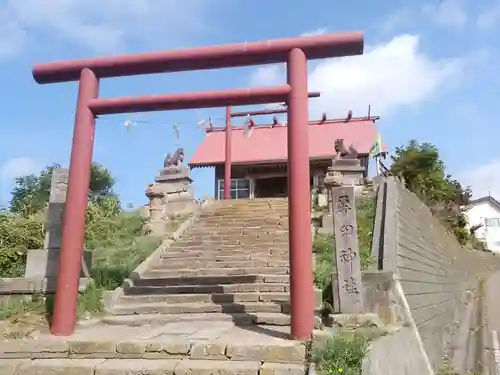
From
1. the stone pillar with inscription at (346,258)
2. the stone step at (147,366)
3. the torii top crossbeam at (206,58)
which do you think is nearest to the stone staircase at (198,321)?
the stone step at (147,366)

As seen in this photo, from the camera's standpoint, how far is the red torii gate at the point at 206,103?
5625mm

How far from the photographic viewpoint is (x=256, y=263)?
30.1ft

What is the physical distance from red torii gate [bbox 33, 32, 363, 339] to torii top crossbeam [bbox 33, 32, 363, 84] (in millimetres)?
11

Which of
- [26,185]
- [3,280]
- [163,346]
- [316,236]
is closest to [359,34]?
[163,346]

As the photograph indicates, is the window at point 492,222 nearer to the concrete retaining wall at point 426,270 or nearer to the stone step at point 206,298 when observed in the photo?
the concrete retaining wall at point 426,270

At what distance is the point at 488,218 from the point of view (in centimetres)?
4381

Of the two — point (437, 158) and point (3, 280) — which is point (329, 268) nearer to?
point (3, 280)

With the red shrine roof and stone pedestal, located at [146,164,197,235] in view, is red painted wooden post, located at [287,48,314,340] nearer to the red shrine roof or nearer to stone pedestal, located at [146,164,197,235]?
stone pedestal, located at [146,164,197,235]

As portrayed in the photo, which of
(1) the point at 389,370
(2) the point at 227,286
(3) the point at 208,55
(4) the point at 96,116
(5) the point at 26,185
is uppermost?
(5) the point at 26,185

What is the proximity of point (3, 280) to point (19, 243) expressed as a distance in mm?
1918

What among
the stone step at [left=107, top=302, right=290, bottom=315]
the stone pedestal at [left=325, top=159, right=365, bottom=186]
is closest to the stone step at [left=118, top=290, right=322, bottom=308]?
the stone step at [left=107, top=302, right=290, bottom=315]

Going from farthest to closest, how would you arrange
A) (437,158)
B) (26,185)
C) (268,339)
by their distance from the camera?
(26,185), (437,158), (268,339)

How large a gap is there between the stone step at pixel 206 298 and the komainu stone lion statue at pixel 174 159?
7.82 metres

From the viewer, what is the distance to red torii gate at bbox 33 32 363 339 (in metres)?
5.62
